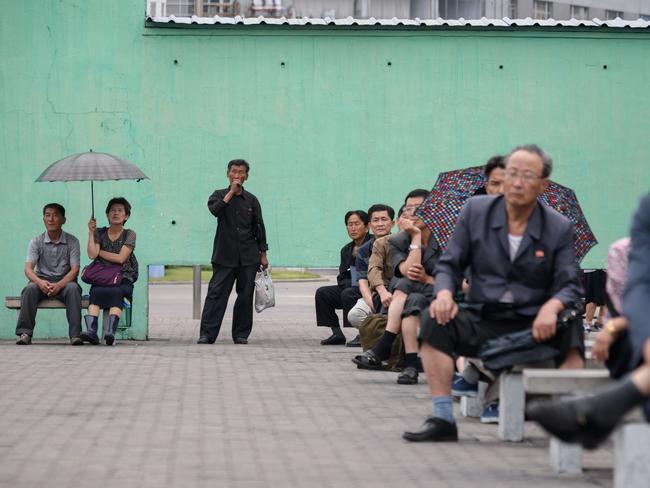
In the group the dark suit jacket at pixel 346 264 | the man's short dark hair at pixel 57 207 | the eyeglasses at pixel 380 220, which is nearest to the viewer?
the eyeglasses at pixel 380 220

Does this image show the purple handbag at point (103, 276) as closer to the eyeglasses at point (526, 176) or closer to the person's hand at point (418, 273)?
the person's hand at point (418, 273)

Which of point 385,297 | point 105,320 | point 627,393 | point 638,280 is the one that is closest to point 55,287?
point 105,320

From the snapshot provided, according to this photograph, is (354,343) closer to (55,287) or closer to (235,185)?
(235,185)

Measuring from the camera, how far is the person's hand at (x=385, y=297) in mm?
13586

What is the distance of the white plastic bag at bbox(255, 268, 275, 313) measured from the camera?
17000mm

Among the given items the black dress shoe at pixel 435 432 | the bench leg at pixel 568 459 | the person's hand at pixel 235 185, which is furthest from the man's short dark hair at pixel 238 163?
the bench leg at pixel 568 459

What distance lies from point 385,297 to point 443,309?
17.7 ft

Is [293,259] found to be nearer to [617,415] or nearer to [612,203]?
[612,203]

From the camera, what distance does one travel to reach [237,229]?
1688cm

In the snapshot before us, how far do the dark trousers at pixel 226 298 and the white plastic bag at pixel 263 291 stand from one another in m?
0.07

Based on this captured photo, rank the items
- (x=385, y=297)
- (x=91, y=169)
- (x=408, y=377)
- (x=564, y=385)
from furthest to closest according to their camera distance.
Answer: (x=91, y=169) → (x=385, y=297) → (x=408, y=377) → (x=564, y=385)

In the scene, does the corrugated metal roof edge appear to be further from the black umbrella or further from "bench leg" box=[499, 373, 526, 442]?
"bench leg" box=[499, 373, 526, 442]

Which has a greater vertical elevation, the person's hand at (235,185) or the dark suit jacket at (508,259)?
the person's hand at (235,185)

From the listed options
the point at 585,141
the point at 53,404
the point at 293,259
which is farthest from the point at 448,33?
the point at 53,404
